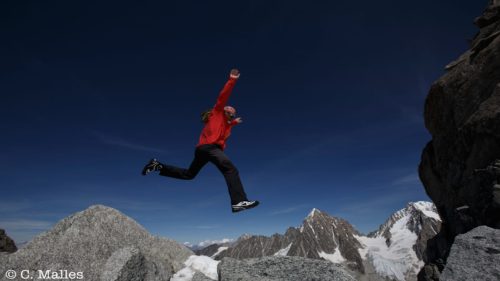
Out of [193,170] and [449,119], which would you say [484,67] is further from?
[193,170]

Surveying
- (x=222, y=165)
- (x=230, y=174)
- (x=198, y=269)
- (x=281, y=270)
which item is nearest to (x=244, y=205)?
(x=230, y=174)

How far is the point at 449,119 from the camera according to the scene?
108 ft

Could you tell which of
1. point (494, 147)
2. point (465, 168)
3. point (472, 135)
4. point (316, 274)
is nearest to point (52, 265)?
point (316, 274)

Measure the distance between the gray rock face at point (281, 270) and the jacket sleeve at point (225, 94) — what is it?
17.5ft

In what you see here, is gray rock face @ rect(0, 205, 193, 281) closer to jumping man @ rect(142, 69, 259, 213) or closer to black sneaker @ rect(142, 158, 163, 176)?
black sneaker @ rect(142, 158, 163, 176)

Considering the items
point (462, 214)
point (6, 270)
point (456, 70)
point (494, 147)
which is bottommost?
point (6, 270)

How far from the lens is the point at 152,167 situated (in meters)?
12.8

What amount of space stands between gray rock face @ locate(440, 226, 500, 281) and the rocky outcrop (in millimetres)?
15011

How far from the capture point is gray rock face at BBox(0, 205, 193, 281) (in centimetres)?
1212

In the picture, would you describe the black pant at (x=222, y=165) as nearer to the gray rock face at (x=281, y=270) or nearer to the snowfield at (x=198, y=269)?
the gray rock face at (x=281, y=270)

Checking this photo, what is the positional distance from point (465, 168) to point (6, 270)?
34012 mm

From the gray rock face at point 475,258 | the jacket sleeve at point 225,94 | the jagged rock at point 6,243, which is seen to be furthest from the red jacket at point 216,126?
the jagged rock at point 6,243

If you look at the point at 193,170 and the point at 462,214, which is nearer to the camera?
the point at 193,170

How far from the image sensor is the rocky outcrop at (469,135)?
76.6 feet
